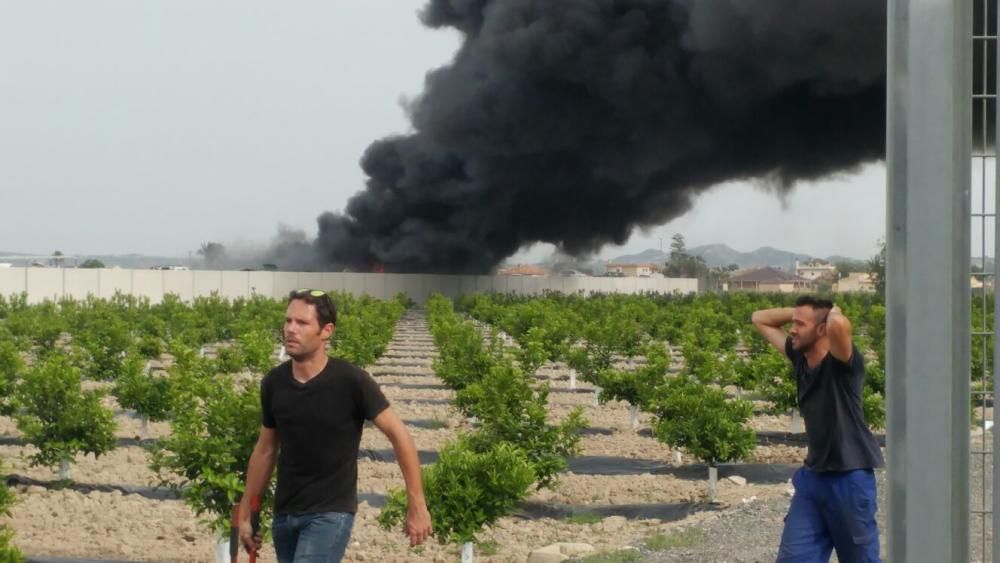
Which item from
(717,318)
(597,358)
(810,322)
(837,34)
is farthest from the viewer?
(837,34)

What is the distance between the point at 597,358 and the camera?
22.1m

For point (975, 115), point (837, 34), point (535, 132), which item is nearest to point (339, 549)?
point (975, 115)

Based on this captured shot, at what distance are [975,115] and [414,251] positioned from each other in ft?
183

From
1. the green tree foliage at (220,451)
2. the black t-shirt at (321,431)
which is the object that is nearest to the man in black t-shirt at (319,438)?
the black t-shirt at (321,431)

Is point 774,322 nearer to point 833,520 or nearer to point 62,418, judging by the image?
Result: point 833,520

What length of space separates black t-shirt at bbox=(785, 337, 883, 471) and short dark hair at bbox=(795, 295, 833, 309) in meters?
0.19

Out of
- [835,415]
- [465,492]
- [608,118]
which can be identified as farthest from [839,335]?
[608,118]

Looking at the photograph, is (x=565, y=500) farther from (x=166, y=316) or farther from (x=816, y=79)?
(x=816, y=79)

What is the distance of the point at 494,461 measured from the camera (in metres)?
8.92

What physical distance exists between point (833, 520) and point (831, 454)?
0.26 metres

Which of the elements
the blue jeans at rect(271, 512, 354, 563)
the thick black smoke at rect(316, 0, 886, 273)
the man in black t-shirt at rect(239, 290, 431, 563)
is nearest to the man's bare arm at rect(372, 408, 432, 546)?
the man in black t-shirt at rect(239, 290, 431, 563)

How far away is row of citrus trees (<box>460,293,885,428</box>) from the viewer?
17578mm

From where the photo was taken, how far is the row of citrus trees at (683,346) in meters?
17.6

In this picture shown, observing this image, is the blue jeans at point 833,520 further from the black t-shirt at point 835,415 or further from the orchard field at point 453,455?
the orchard field at point 453,455
